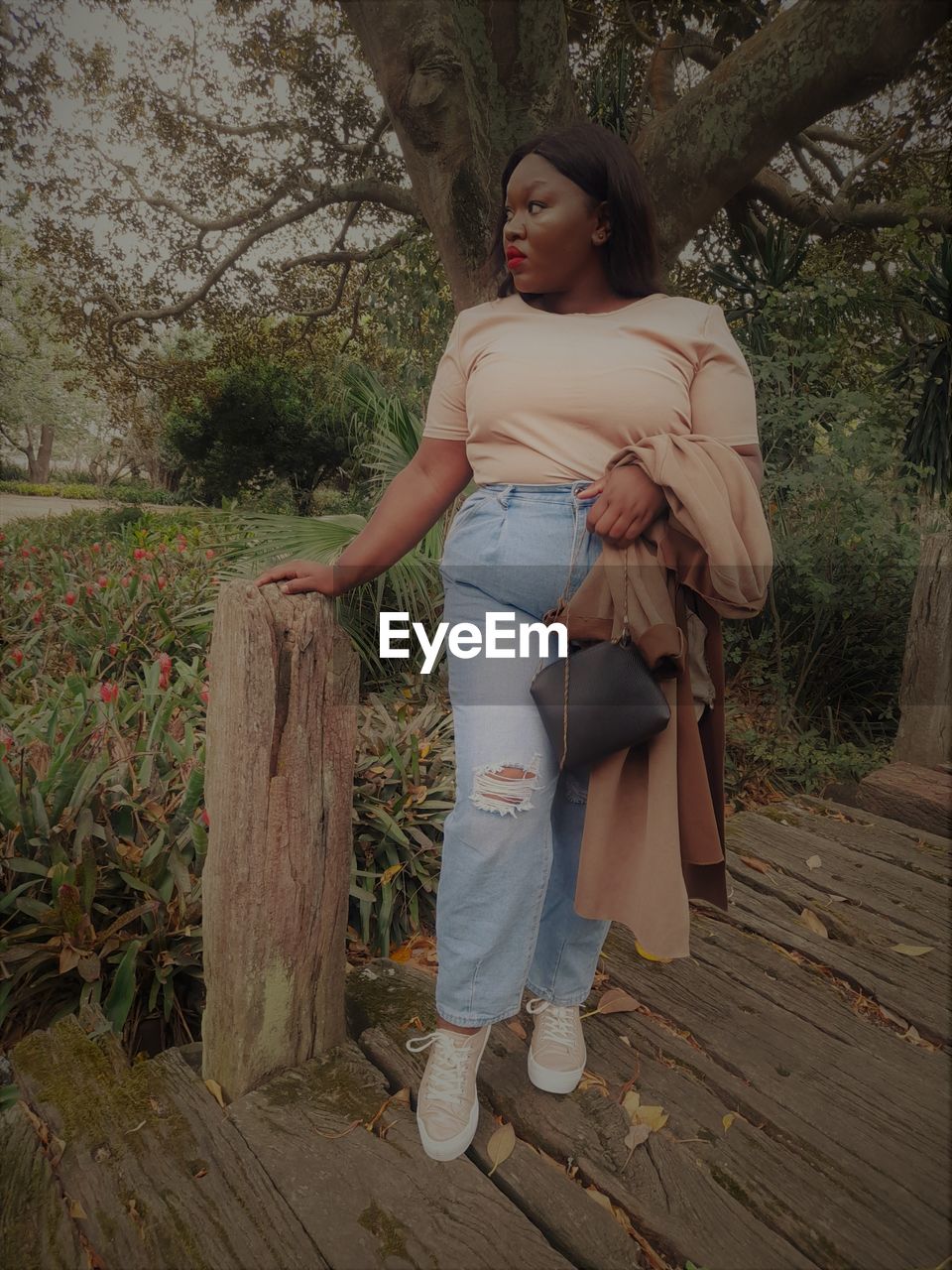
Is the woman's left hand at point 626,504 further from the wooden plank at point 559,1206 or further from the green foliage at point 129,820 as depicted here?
the green foliage at point 129,820

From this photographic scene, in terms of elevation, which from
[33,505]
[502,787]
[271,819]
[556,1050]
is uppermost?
[33,505]

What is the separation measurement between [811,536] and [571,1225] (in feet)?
11.8

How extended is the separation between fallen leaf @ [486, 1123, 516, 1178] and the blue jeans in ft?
0.74

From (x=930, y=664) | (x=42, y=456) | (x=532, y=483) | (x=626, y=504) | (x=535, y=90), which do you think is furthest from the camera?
(x=42, y=456)

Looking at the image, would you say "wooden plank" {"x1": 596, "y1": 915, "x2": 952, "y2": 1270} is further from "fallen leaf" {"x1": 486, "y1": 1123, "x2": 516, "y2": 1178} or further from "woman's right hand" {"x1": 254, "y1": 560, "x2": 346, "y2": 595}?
"woman's right hand" {"x1": 254, "y1": 560, "x2": 346, "y2": 595}

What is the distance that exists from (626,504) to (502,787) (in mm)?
477

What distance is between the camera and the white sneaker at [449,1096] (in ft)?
3.95

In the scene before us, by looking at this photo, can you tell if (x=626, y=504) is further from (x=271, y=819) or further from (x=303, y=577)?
(x=271, y=819)

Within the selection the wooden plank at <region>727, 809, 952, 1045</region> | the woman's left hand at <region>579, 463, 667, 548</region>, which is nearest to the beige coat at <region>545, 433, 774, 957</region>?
the woman's left hand at <region>579, 463, 667, 548</region>

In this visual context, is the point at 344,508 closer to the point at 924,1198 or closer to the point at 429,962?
the point at 429,962

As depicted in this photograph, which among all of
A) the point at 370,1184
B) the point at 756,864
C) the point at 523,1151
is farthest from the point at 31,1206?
the point at 756,864

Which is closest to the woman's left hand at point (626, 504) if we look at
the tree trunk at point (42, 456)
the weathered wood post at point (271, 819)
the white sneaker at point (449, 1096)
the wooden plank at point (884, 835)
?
the weathered wood post at point (271, 819)

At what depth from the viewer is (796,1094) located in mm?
1424

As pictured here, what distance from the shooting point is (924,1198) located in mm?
1214
